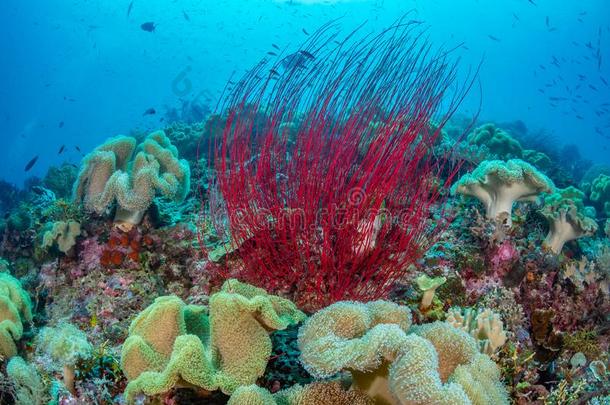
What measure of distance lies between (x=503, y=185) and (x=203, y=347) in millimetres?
4291

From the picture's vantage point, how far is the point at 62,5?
8000cm

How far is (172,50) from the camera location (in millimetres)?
107312

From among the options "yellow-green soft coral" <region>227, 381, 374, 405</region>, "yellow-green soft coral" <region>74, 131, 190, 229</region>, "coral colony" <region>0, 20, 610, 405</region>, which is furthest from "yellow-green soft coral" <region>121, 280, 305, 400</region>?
"yellow-green soft coral" <region>74, 131, 190, 229</region>

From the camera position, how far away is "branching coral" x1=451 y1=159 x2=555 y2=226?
468 centimetres

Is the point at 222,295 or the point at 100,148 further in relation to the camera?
the point at 100,148

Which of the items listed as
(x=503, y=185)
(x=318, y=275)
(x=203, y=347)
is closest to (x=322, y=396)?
(x=203, y=347)

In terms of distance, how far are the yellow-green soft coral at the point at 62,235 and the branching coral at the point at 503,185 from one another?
498 cm

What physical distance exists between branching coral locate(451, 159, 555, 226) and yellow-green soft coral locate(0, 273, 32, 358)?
5042 millimetres

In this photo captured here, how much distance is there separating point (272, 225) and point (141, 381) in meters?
1.93

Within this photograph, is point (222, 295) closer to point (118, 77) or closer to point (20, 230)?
point (20, 230)

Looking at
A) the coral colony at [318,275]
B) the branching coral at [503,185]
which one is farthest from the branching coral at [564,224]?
the branching coral at [503,185]

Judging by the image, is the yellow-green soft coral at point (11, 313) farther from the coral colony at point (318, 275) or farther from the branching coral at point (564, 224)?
the branching coral at point (564, 224)

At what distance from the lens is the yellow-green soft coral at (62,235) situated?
4.54 m

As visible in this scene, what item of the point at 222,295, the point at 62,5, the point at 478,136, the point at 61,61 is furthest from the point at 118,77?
the point at 222,295
